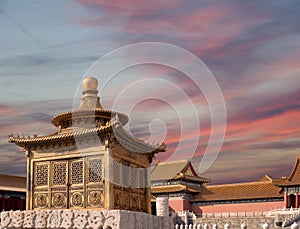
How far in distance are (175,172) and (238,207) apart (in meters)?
9.48

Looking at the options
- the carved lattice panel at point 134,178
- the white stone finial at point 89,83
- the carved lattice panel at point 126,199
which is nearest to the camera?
the carved lattice panel at point 126,199

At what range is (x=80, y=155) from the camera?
19875mm

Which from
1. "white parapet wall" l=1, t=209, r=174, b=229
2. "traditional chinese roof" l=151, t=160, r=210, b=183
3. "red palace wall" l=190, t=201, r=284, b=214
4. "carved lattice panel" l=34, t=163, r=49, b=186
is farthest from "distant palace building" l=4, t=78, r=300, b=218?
"traditional chinese roof" l=151, t=160, r=210, b=183

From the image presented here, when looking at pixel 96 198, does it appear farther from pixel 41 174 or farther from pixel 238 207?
pixel 238 207

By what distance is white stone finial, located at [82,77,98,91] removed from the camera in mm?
22359

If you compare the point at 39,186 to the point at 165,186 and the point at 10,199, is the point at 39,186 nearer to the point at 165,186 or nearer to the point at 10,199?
the point at 10,199

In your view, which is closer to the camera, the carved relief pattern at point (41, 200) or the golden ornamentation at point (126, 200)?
the golden ornamentation at point (126, 200)

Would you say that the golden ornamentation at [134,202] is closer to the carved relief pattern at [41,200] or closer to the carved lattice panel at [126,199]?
the carved lattice panel at [126,199]

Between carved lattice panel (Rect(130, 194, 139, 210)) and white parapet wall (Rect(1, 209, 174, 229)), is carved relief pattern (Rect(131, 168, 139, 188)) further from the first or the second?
white parapet wall (Rect(1, 209, 174, 229))

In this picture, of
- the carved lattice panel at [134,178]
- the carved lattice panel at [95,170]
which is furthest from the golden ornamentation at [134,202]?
the carved lattice panel at [95,170]

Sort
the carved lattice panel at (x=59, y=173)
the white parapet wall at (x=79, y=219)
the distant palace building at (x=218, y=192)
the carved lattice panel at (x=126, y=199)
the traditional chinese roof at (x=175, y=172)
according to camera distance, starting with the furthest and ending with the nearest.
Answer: the traditional chinese roof at (x=175, y=172), the distant palace building at (x=218, y=192), the carved lattice panel at (x=59, y=173), the carved lattice panel at (x=126, y=199), the white parapet wall at (x=79, y=219)

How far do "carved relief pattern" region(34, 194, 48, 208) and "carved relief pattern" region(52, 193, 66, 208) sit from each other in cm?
43

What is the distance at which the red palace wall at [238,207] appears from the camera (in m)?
40.7

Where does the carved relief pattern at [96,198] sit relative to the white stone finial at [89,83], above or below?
below
